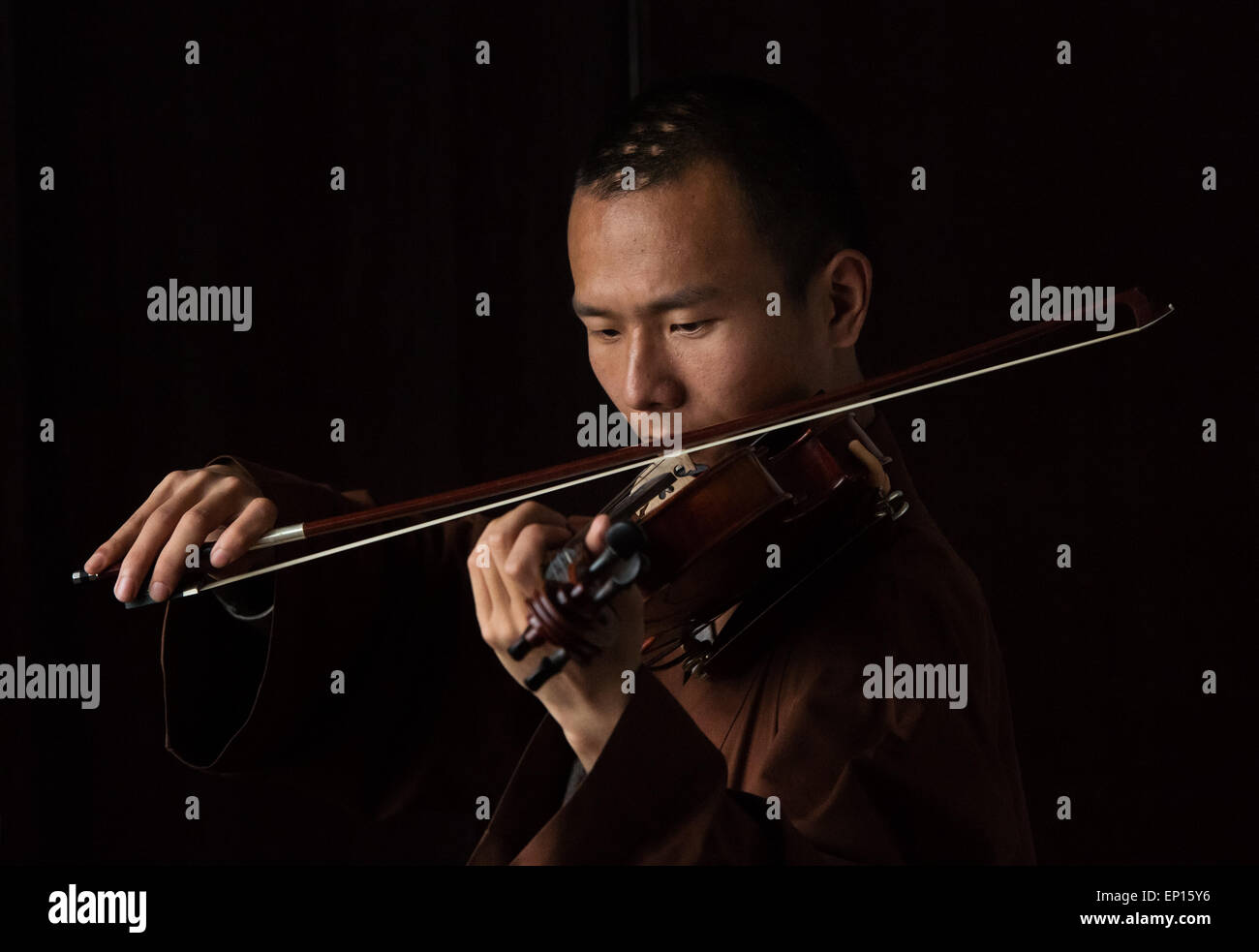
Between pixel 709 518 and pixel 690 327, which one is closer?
pixel 709 518

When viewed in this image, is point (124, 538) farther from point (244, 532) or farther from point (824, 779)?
point (824, 779)

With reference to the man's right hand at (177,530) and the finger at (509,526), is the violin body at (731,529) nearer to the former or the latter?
the finger at (509,526)

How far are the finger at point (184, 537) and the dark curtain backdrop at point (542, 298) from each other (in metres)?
0.57

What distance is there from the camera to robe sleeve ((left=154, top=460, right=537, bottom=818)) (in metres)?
1.00

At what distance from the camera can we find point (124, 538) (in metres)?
0.90

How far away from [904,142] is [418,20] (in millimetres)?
574

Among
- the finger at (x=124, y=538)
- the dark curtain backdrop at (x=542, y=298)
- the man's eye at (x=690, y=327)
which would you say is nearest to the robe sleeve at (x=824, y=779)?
the man's eye at (x=690, y=327)

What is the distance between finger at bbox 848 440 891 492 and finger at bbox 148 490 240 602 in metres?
0.45

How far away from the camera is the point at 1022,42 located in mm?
1461

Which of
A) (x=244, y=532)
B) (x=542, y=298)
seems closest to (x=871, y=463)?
(x=244, y=532)

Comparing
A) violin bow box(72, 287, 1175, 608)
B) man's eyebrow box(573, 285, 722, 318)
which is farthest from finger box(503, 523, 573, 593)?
man's eyebrow box(573, 285, 722, 318)

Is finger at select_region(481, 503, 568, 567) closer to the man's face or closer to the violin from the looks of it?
the violin

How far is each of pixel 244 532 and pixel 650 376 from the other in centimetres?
30

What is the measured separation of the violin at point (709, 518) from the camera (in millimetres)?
697
